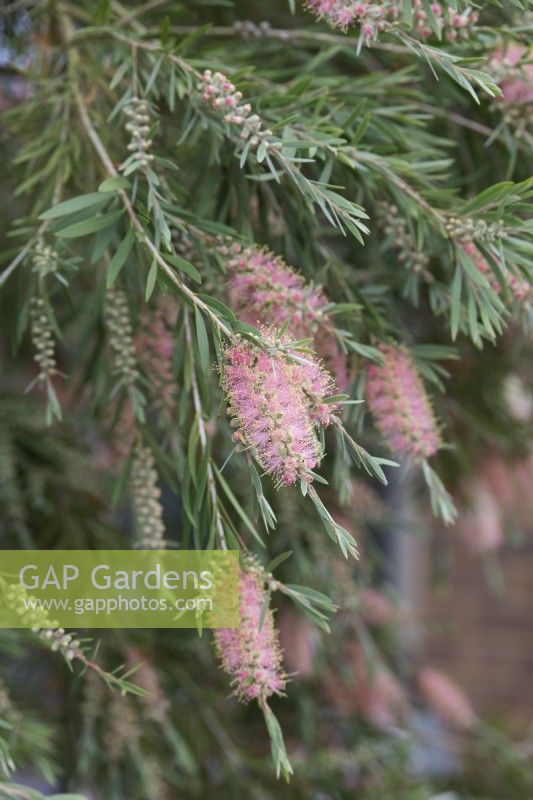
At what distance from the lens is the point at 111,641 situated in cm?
130

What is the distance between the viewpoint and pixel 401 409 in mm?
841

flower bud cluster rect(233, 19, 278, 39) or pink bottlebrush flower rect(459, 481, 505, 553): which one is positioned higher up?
flower bud cluster rect(233, 19, 278, 39)

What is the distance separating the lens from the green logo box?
766mm

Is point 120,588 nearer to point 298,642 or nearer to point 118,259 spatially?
point 118,259

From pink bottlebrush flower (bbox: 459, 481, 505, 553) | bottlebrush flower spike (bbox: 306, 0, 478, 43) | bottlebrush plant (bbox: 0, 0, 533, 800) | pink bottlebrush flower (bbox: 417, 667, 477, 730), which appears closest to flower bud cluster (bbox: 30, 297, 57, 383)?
bottlebrush plant (bbox: 0, 0, 533, 800)

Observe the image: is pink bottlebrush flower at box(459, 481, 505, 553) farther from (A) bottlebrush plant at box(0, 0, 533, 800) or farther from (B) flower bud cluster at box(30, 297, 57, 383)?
(B) flower bud cluster at box(30, 297, 57, 383)

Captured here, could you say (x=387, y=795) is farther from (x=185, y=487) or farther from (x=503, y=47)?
(x=503, y=47)

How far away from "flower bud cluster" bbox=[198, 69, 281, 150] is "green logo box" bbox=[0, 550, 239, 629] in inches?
13.6

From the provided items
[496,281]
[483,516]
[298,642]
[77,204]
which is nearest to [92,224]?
[77,204]

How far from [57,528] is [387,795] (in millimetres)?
700

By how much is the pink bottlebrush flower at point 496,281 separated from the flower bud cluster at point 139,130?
0.30 metres

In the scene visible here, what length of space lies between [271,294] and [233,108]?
0.16m

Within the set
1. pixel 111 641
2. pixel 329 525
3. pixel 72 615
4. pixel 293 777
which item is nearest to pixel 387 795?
pixel 293 777

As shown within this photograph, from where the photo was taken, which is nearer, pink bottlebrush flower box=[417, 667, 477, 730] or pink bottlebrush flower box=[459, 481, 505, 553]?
pink bottlebrush flower box=[459, 481, 505, 553]
